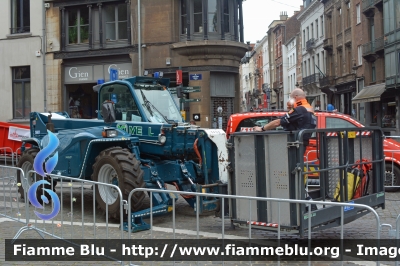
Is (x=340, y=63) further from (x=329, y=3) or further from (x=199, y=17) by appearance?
(x=199, y=17)

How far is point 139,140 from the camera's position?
31.7 ft

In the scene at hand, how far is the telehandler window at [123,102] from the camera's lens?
32.6 feet

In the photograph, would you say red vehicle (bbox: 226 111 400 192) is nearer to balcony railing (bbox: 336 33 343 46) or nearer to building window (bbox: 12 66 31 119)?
building window (bbox: 12 66 31 119)

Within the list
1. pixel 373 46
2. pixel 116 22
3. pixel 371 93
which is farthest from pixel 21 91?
pixel 373 46

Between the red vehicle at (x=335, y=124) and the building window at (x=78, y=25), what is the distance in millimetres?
15034

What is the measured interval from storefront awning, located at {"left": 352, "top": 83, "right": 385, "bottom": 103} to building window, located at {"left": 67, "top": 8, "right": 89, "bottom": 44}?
2065cm

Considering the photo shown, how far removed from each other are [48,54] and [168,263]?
22447 millimetres

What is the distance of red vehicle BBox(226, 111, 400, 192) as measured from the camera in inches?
472

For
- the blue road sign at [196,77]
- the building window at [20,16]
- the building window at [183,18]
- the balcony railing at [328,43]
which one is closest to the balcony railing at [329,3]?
the balcony railing at [328,43]

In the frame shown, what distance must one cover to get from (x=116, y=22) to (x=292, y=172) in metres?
20.6

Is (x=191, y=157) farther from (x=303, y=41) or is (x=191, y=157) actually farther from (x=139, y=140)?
(x=303, y=41)

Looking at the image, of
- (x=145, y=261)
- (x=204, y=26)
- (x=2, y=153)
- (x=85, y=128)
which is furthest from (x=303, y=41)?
(x=145, y=261)

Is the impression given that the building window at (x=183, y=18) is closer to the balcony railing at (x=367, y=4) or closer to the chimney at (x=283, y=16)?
the balcony railing at (x=367, y=4)

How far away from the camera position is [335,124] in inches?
486
